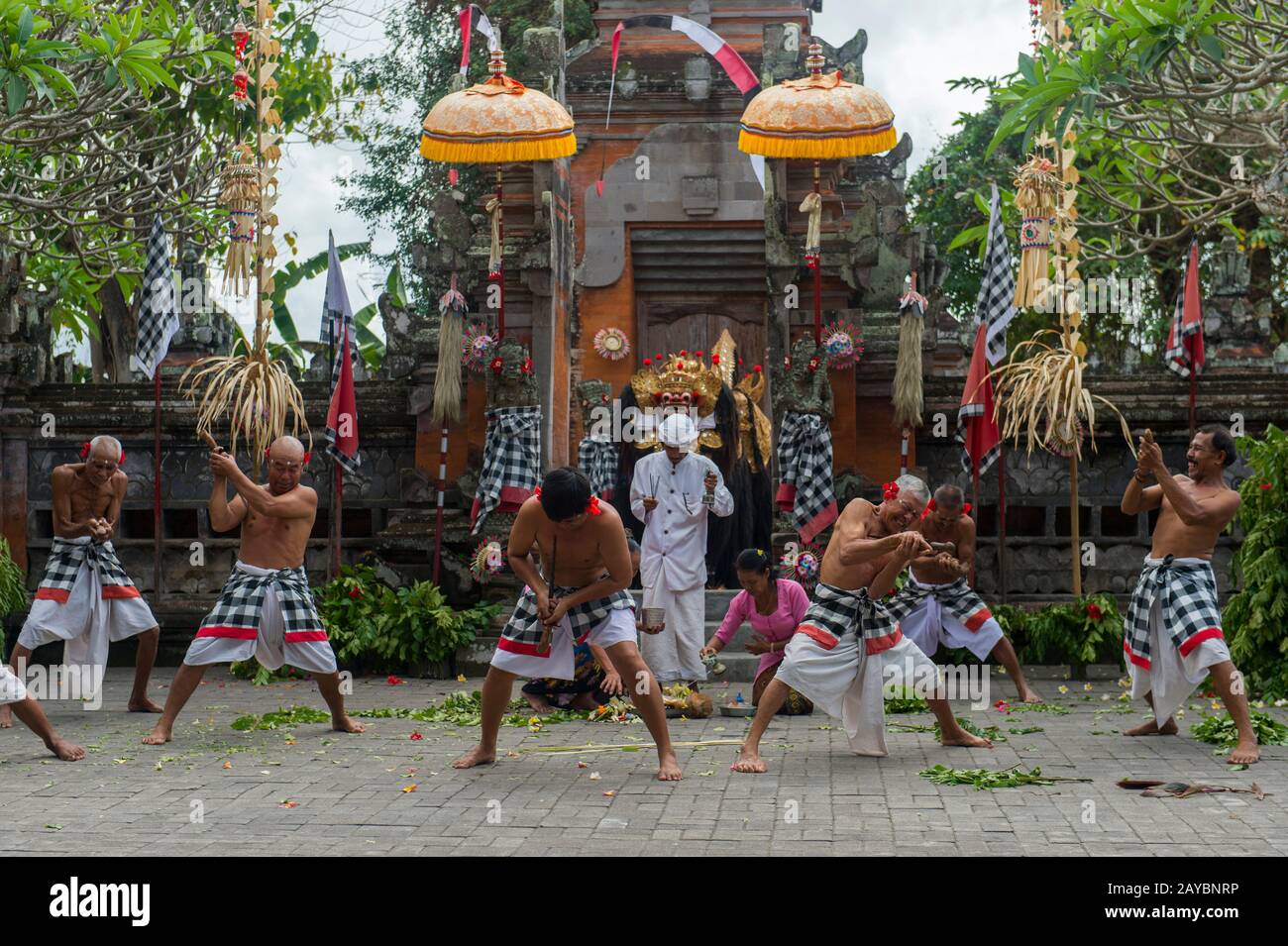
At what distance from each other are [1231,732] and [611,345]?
840 centimetres

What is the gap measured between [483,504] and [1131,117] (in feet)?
20.0

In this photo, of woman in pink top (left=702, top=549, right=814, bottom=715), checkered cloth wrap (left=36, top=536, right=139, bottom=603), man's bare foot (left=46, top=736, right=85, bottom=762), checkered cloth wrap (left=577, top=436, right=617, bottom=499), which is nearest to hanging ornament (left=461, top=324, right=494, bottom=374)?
checkered cloth wrap (left=577, top=436, right=617, bottom=499)

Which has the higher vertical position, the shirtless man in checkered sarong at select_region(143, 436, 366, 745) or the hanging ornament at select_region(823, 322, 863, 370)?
the hanging ornament at select_region(823, 322, 863, 370)

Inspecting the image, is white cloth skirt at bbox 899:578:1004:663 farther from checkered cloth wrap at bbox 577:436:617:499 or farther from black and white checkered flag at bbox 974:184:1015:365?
checkered cloth wrap at bbox 577:436:617:499

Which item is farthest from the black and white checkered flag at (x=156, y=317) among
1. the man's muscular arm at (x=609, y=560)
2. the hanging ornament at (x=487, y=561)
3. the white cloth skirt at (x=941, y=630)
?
the white cloth skirt at (x=941, y=630)

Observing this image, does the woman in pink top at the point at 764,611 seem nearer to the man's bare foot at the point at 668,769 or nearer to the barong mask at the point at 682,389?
the man's bare foot at the point at 668,769

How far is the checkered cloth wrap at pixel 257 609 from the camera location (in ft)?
32.6

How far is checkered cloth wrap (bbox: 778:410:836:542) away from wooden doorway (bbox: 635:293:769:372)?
3.36m

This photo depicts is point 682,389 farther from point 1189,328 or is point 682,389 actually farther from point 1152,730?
point 1152,730

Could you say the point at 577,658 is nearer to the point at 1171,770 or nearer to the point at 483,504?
the point at 483,504

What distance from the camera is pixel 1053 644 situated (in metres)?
13.2

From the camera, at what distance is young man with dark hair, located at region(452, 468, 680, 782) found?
8.45 meters

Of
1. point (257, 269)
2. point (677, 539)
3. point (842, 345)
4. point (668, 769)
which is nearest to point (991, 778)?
point (668, 769)

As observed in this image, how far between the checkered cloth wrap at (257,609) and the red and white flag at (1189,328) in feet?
24.8
